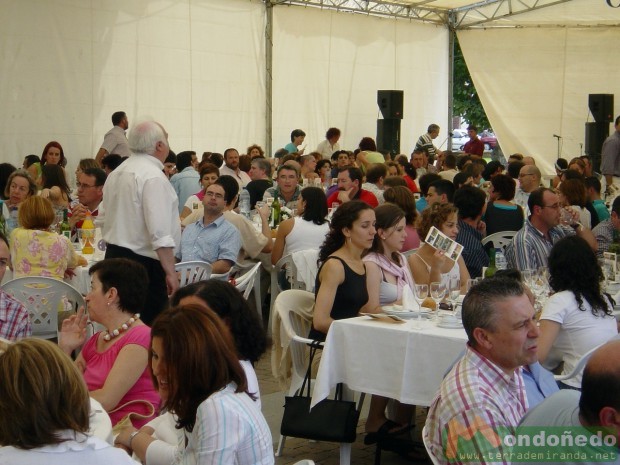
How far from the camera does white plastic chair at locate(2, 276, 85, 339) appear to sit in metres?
5.66

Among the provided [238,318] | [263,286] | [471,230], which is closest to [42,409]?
[238,318]

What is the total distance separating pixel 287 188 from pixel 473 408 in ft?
23.3

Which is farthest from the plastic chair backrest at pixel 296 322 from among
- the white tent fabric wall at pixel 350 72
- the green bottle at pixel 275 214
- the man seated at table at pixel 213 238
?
the white tent fabric wall at pixel 350 72

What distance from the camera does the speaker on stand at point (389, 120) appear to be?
692 inches

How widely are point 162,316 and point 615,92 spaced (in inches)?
654

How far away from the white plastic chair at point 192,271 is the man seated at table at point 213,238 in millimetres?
454

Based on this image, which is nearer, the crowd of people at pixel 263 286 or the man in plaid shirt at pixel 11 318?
the crowd of people at pixel 263 286

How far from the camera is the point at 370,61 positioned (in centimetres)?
1792

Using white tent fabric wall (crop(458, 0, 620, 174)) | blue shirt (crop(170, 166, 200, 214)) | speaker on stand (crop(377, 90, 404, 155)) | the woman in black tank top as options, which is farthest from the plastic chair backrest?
white tent fabric wall (crop(458, 0, 620, 174))

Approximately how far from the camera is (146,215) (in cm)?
519

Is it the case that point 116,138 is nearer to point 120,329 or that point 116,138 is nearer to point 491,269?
point 491,269

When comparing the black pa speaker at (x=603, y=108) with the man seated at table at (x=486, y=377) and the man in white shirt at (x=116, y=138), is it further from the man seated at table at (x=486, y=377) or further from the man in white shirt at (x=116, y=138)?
the man seated at table at (x=486, y=377)

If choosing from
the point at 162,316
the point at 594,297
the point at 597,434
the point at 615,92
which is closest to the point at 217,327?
the point at 162,316

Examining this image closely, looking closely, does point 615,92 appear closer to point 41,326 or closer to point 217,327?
point 41,326
